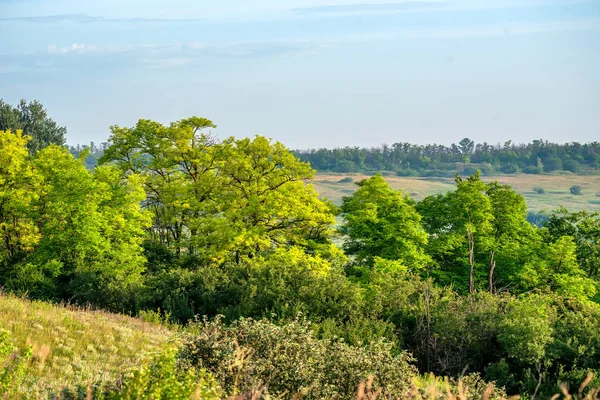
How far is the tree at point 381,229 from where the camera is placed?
45.8m

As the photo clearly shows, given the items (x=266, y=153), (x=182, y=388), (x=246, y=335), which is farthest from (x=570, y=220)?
(x=182, y=388)

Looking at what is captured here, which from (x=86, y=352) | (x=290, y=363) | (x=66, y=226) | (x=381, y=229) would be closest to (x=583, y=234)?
(x=381, y=229)

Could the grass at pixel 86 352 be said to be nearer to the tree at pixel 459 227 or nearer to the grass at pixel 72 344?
the grass at pixel 72 344

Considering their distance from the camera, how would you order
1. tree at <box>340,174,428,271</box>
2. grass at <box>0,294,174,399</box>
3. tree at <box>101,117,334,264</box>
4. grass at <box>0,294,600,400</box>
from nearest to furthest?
grass at <box>0,294,600,400</box>
grass at <box>0,294,174,399</box>
tree at <box>101,117,334,264</box>
tree at <box>340,174,428,271</box>

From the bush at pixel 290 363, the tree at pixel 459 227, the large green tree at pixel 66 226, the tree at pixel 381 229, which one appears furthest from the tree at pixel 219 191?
the bush at pixel 290 363

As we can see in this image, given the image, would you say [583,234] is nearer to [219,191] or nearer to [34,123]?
[219,191]

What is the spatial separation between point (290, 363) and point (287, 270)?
18047mm

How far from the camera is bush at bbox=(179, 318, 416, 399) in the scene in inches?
439

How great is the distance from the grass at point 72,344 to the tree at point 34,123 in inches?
2518

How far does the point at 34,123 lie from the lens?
83875 millimetres

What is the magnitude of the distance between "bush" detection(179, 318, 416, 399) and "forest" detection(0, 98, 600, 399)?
0.04 metres

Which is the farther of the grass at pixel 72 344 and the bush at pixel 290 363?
the grass at pixel 72 344

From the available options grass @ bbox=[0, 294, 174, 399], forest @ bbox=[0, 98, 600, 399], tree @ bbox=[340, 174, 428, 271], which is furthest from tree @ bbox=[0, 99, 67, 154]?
grass @ bbox=[0, 294, 174, 399]

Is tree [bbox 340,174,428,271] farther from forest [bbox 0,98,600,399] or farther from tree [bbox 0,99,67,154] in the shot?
tree [bbox 0,99,67,154]
